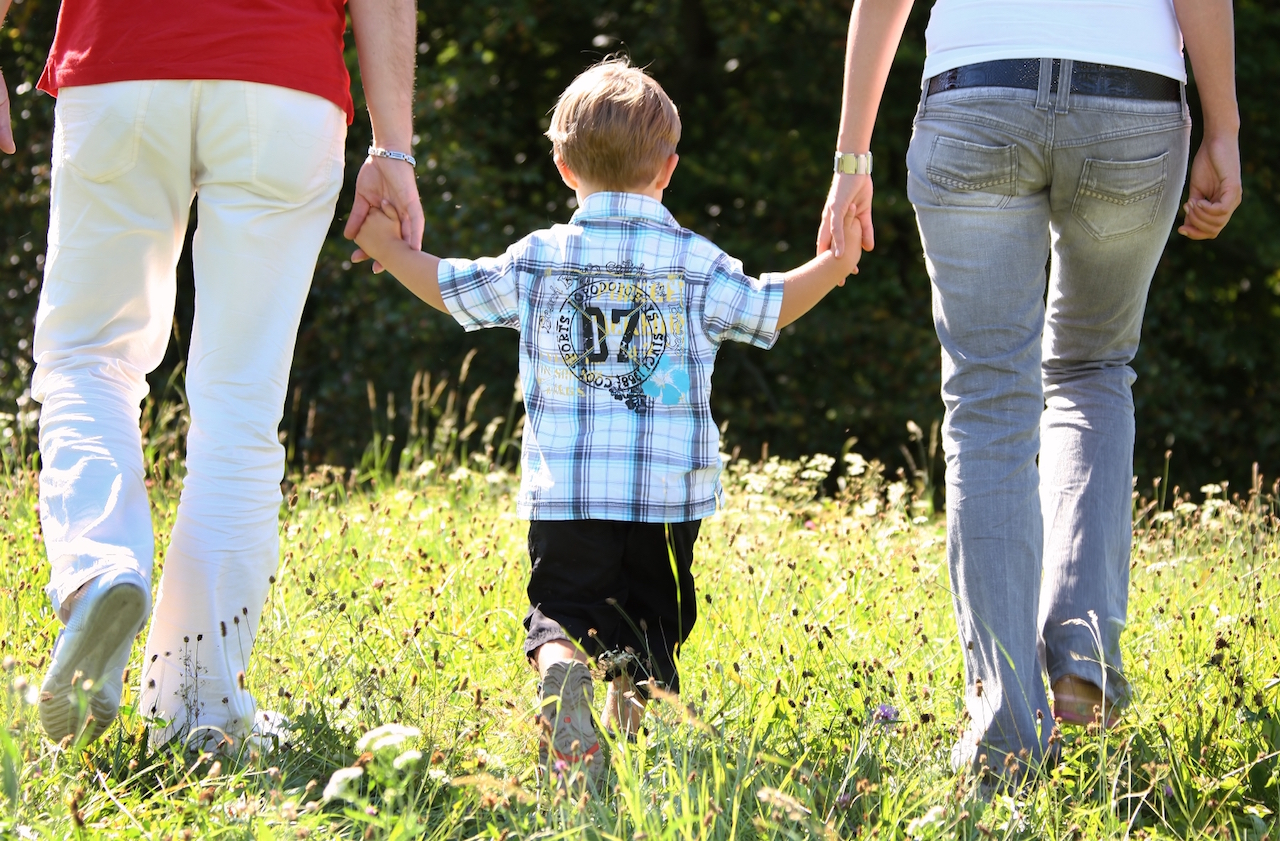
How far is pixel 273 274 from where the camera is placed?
8.14ft

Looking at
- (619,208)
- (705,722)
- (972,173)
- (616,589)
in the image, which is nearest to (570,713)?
(705,722)

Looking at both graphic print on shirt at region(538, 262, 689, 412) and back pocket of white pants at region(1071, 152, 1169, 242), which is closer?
back pocket of white pants at region(1071, 152, 1169, 242)

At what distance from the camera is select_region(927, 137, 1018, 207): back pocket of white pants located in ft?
7.91

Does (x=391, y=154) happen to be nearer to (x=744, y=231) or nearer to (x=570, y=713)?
(x=570, y=713)

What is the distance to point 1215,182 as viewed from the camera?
259 cm

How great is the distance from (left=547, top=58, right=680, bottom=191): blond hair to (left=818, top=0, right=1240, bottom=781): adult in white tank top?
373mm

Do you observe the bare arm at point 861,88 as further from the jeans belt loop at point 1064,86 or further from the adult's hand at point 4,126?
the adult's hand at point 4,126

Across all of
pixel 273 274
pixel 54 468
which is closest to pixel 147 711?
pixel 54 468

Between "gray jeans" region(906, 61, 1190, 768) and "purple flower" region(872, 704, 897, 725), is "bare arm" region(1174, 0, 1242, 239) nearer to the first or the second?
"gray jeans" region(906, 61, 1190, 768)

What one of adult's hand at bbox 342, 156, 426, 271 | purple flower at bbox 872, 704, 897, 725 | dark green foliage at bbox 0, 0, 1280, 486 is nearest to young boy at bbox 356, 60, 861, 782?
adult's hand at bbox 342, 156, 426, 271

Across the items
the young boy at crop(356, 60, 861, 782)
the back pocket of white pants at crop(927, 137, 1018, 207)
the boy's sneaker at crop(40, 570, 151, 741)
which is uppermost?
the back pocket of white pants at crop(927, 137, 1018, 207)

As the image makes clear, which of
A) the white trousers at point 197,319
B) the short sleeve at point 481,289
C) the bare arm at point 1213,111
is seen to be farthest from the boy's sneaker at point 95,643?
the bare arm at point 1213,111

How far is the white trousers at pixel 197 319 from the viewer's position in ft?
7.82

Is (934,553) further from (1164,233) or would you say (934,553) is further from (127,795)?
(127,795)
